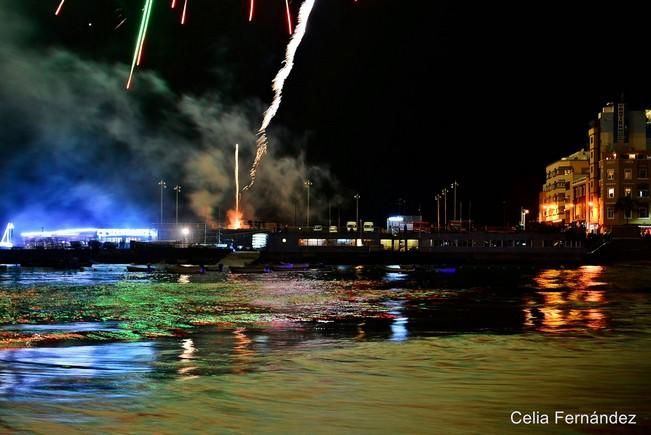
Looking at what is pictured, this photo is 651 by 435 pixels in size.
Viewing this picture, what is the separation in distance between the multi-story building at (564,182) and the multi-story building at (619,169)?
9969 millimetres

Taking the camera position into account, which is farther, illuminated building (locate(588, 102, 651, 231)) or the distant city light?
the distant city light

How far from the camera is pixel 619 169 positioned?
88.8 m

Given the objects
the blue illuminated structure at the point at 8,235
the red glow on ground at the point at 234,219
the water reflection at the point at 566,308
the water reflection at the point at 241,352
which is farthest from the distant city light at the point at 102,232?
the water reflection at the point at 241,352

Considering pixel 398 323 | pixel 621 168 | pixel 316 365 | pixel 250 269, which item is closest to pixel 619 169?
pixel 621 168

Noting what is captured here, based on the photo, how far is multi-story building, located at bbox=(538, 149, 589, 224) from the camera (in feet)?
358

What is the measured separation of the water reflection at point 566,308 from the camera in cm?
2259

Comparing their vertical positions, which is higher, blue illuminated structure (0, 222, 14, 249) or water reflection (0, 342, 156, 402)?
blue illuminated structure (0, 222, 14, 249)

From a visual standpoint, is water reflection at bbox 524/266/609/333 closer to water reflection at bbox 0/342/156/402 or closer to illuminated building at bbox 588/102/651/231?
water reflection at bbox 0/342/156/402

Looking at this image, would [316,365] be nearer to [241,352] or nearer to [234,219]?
[241,352]

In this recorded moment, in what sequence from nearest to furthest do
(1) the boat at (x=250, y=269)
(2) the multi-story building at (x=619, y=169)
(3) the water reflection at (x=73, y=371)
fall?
(3) the water reflection at (x=73, y=371)
(1) the boat at (x=250, y=269)
(2) the multi-story building at (x=619, y=169)

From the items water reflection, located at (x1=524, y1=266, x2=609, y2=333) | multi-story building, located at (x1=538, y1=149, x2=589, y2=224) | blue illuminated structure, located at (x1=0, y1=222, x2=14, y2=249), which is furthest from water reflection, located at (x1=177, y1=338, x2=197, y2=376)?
multi-story building, located at (x1=538, y1=149, x2=589, y2=224)

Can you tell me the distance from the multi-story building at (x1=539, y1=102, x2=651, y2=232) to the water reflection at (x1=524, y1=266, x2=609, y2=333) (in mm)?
48746

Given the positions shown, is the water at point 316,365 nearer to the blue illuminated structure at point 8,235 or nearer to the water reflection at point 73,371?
the water reflection at point 73,371

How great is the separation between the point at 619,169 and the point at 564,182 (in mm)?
22263
